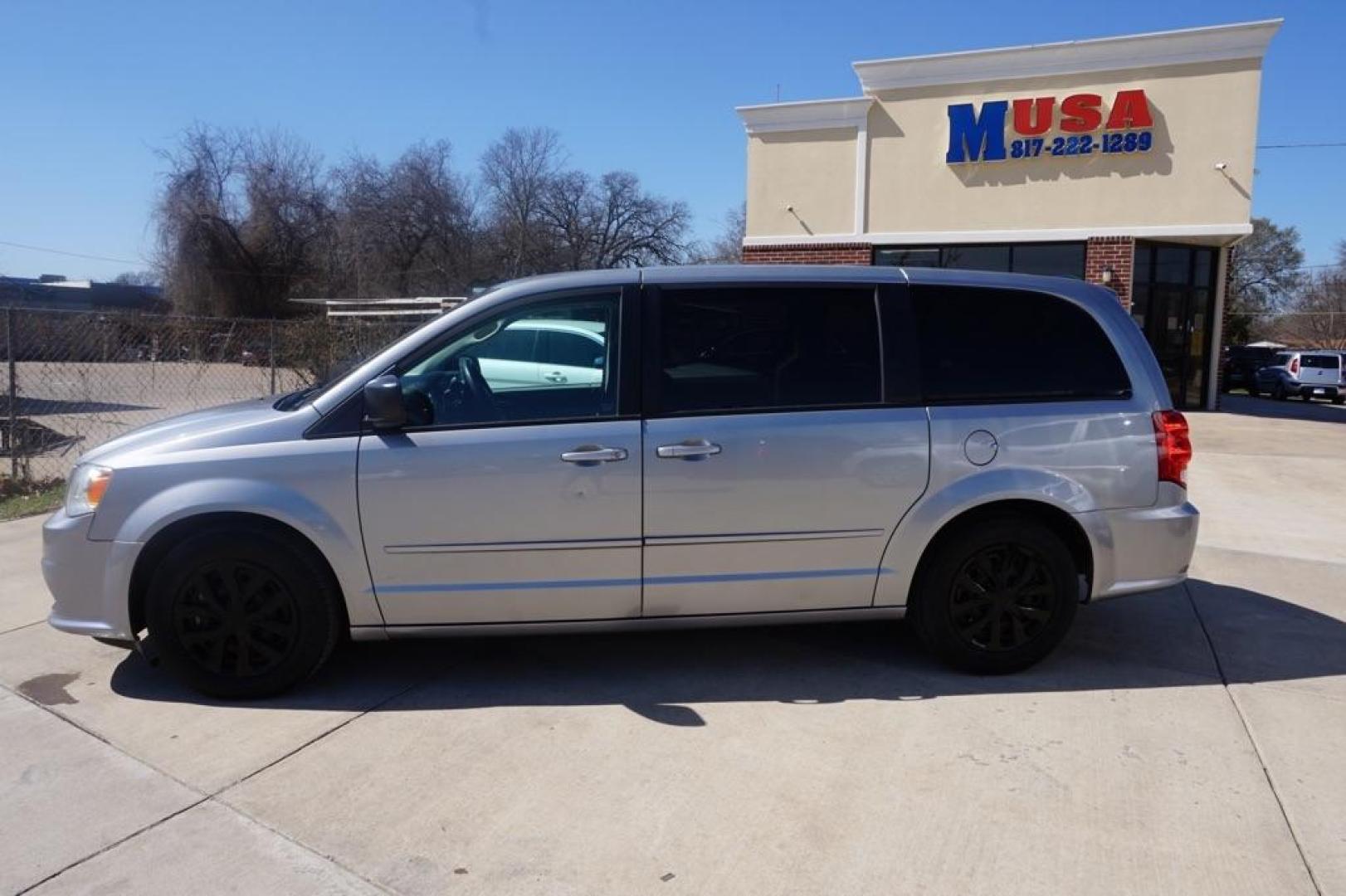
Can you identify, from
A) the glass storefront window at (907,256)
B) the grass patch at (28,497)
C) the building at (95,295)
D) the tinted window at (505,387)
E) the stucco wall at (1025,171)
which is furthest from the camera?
the building at (95,295)

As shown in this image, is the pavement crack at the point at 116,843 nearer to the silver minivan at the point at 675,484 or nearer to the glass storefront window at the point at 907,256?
the silver minivan at the point at 675,484

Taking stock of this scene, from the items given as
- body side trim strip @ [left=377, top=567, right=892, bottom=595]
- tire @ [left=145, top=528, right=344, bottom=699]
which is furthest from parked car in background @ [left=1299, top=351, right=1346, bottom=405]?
tire @ [left=145, top=528, right=344, bottom=699]

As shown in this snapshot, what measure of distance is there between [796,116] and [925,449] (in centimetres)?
1645

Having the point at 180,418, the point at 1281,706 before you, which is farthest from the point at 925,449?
the point at 180,418

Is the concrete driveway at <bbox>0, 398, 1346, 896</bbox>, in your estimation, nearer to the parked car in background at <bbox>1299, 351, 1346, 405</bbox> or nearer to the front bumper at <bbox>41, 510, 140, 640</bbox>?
the front bumper at <bbox>41, 510, 140, 640</bbox>

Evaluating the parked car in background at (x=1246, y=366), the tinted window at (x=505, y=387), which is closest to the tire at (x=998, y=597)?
the tinted window at (x=505, y=387)

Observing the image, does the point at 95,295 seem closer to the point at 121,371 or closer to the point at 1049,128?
the point at 121,371

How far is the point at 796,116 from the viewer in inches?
750

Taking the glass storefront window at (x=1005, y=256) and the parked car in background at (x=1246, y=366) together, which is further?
the parked car in background at (x=1246, y=366)

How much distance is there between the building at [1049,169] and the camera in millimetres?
16641

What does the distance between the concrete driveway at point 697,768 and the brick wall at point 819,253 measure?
14676 millimetres

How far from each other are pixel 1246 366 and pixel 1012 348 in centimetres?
3529

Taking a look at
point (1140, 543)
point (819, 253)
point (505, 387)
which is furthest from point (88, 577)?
point (819, 253)

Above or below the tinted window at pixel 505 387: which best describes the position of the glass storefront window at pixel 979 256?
above
